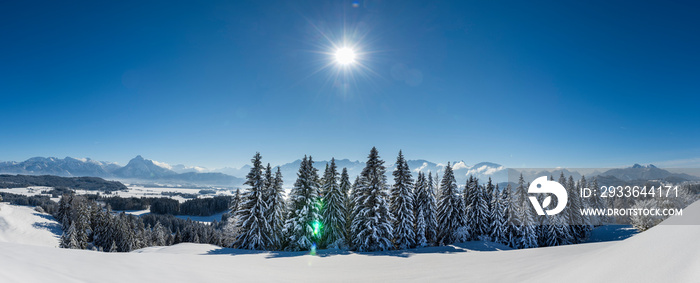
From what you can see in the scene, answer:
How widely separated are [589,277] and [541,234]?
→ 43457mm

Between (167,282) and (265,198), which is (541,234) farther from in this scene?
(167,282)

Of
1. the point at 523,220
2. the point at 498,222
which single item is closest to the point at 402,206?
the point at 498,222

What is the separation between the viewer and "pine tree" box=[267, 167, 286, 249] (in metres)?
27.8

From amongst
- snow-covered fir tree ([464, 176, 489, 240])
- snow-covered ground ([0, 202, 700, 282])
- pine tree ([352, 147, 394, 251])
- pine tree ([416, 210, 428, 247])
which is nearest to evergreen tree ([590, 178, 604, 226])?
snow-covered fir tree ([464, 176, 489, 240])

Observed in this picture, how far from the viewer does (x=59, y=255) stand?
7727 mm

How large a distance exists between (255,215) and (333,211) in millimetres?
7981

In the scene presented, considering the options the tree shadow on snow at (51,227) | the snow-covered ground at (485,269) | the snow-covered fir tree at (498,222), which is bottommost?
the tree shadow on snow at (51,227)

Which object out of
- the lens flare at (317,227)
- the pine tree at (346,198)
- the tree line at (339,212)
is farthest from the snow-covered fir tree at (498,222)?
the lens flare at (317,227)

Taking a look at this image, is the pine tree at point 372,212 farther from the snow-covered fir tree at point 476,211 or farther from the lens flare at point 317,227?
the snow-covered fir tree at point 476,211

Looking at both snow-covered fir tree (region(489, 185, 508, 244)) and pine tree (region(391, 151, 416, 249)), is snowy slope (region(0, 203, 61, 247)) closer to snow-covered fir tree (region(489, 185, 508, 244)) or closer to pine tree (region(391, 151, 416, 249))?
pine tree (region(391, 151, 416, 249))

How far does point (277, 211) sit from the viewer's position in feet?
93.1

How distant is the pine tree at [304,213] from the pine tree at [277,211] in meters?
0.88

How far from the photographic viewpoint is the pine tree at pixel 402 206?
1130 inches

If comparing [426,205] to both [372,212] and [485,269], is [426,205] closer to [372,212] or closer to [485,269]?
[372,212]
